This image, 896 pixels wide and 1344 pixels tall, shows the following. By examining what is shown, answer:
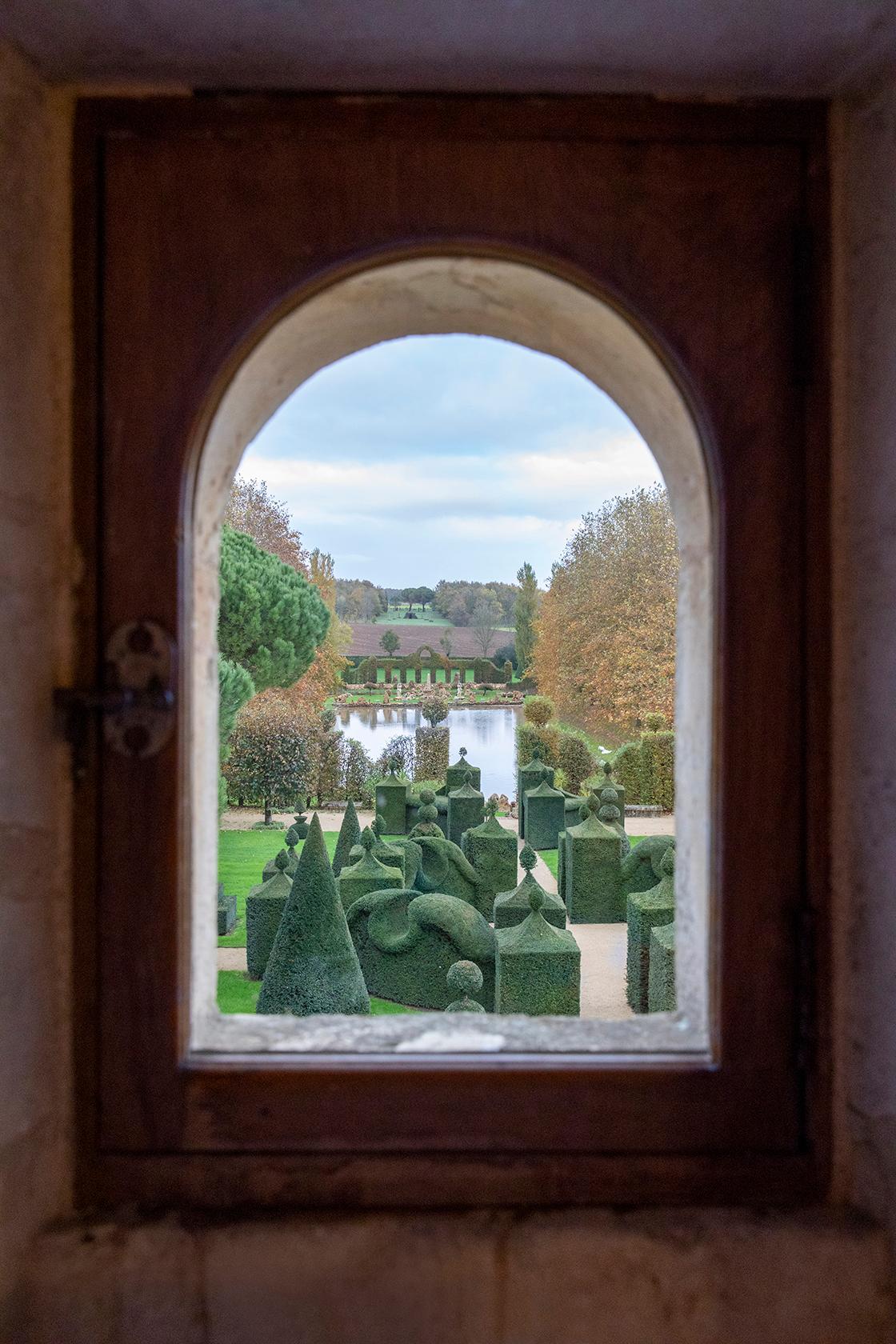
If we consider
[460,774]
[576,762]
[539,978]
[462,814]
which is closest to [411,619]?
[576,762]

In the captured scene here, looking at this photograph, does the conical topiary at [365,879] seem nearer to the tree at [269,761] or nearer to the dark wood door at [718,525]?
the tree at [269,761]

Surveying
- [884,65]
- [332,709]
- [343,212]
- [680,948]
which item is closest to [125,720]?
[343,212]

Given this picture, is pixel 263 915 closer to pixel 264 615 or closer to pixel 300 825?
pixel 300 825

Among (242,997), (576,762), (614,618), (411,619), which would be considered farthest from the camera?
(411,619)

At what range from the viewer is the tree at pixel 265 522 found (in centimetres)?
1384

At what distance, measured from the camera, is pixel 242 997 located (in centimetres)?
571

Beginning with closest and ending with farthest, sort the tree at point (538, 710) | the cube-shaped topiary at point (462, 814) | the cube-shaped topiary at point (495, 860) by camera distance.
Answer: the cube-shaped topiary at point (495, 860), the cube-shaped topiary at point (462, 814), the tree at point (538, 710)

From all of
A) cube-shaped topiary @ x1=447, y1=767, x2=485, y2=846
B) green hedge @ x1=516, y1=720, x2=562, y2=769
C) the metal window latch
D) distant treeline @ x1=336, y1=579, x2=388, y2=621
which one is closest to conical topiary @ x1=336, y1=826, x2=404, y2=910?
cube-shaped topiary @ x1=447, y1=767, x2=485, y2=846

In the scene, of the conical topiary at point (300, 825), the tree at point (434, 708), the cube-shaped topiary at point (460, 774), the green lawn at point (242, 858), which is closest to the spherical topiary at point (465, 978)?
the conical topiary at point (300, 825)

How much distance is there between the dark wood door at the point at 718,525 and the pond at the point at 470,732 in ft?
42.0

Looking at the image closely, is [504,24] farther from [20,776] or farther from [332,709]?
[332,709]

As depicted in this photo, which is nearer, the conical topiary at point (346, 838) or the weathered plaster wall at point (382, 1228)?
the weathered plaster wall at point (382, 1228)

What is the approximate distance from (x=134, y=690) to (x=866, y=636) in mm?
893

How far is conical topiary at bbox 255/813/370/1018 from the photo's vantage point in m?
4.05
